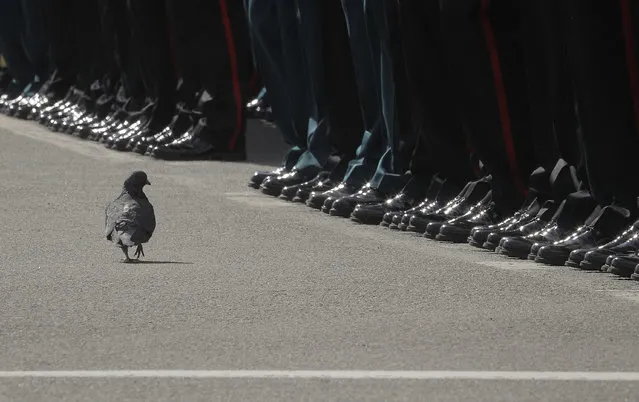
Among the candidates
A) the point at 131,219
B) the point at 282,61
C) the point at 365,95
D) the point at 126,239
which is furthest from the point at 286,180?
the point at 126,239

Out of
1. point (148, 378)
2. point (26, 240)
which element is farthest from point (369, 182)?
point (148, 378)

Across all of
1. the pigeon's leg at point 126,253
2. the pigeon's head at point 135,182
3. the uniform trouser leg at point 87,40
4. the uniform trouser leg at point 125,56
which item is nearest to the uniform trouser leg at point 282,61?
the pigeon's head at point 135,182

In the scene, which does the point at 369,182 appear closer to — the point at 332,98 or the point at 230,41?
the point at 332,98

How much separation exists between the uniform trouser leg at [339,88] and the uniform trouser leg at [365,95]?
375mm

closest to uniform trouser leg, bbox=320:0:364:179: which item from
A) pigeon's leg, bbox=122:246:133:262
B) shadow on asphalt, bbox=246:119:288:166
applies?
pigeon's leg, bbox=122:246:133:262

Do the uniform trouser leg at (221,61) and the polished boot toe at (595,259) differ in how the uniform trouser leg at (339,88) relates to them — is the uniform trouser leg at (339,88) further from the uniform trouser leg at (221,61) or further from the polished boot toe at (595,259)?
the uniform trouser leg at (221,61)

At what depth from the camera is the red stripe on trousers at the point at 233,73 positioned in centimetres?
1653

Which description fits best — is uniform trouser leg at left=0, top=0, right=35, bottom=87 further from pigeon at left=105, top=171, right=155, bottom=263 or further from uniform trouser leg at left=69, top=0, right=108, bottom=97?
pigeon at left=105, top=171, right=155, bottom=263

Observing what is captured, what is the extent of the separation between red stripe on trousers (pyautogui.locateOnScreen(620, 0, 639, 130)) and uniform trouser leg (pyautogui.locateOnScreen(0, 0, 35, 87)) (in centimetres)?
1673

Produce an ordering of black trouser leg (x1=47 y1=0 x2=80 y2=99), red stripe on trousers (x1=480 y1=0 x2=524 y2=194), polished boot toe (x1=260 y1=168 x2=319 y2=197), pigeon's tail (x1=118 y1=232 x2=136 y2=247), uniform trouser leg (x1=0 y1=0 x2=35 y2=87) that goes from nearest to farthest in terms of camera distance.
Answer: pigeon's tail (x1=118 y1=232 x2=136 y2=247)
red stripe on trousers (x1=480 y1=0 x2=524 y2=194)
polished boot toe (x1=260 y1=168 x2=319 y2=197)
black trouser leg (x1=47 y1=0 x2=80 y2=99)
uniform trouser leg (x1=0 y1=0 x2=35 y2=87)

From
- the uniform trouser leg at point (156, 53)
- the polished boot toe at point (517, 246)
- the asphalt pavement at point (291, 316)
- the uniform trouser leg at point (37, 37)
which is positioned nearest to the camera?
the asphalt pavement at point (291, 316)

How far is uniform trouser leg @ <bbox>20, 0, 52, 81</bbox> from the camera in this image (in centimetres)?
2419

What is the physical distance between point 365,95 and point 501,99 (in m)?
1.85

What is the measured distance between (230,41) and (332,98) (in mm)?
4144
